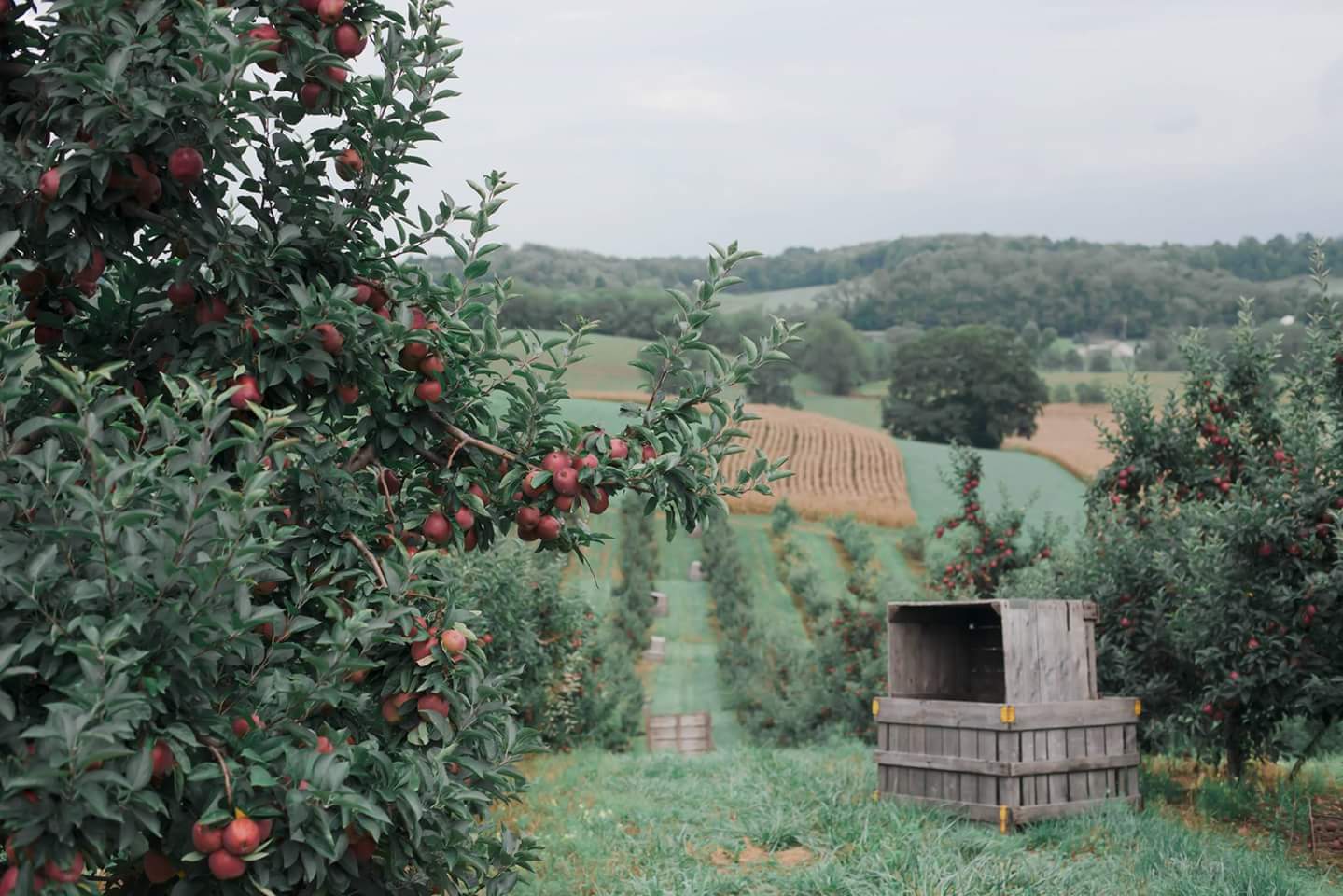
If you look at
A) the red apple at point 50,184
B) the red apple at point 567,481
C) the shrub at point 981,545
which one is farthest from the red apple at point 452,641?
the shrub at point 981,545

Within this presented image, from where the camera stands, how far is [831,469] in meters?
37.8

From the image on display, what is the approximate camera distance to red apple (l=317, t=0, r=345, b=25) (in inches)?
116

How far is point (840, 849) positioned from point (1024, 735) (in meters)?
1.64

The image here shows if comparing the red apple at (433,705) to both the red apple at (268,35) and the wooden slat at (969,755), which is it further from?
the wooden slat at (969,755)

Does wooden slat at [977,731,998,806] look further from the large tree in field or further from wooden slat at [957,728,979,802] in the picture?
the large tree in field

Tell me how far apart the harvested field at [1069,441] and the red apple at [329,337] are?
37.0 meters

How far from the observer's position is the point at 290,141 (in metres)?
3.12

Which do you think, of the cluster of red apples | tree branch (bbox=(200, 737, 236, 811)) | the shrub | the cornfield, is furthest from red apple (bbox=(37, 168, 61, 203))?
the cornfield

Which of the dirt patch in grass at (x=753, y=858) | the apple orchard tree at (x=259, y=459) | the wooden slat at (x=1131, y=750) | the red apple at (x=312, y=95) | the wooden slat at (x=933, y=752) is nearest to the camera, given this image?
the apple orchard tree at (x=259, y=459)

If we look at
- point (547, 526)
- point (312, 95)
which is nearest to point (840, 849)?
point (547, 526)

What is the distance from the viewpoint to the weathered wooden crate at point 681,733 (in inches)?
571

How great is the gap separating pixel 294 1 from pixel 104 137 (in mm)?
685

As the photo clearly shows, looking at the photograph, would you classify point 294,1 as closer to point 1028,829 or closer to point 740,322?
point 1028,829

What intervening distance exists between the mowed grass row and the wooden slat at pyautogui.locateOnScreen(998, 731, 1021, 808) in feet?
0.82
